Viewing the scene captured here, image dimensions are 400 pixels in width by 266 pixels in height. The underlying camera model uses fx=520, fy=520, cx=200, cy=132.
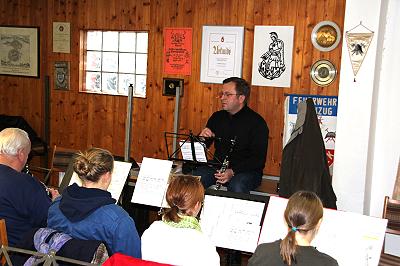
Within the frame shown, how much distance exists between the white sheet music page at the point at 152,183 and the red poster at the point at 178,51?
244 cm

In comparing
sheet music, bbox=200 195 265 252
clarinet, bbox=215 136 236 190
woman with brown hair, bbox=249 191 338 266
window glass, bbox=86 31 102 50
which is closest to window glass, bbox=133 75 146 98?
window glass, bbox=86 31 102 50

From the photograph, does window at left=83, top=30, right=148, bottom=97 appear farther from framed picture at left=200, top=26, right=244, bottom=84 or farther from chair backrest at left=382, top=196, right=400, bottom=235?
chair backrest at left=382, top=196, right=400, bottom=235

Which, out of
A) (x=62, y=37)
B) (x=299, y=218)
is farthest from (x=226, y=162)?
(x=62, y=37)

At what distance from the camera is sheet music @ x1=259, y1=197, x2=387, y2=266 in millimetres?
2502

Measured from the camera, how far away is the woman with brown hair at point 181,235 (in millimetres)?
2244

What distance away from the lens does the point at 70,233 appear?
7.72 ft

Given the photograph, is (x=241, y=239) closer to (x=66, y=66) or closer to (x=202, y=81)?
(x=202, y=81)

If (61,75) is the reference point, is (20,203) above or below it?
below

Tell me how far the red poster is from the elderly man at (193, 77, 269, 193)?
128cm

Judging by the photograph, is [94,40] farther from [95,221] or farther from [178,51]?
[95,221]

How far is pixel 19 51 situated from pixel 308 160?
442cm

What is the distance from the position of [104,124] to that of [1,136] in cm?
328

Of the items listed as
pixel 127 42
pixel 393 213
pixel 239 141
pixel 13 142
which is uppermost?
pixel 127 42

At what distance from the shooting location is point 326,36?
5.11 meters
